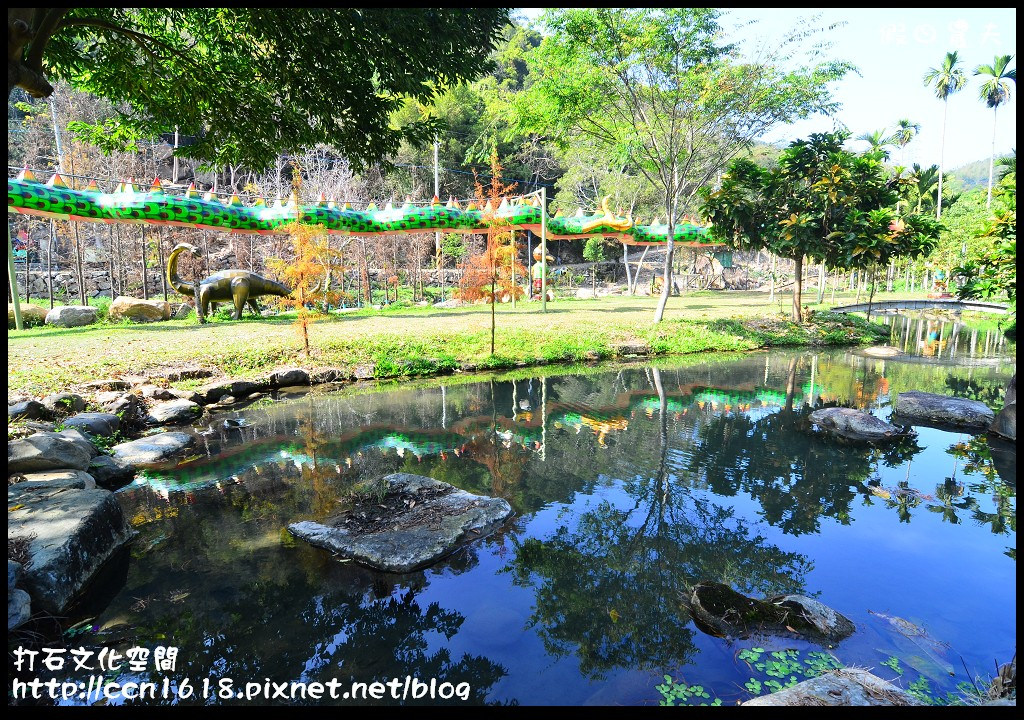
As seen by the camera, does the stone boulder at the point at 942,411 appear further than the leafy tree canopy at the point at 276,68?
Yes

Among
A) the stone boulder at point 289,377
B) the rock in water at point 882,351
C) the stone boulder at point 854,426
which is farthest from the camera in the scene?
the rock in water at point 882,351

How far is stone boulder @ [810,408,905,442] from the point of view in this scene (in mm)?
8430

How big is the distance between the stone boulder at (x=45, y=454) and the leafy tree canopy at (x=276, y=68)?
3.63 metres

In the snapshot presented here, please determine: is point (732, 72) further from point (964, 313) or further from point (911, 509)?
point (964, 313)

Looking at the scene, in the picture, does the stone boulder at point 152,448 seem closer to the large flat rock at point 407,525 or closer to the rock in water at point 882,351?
the large flat rock at point 407,525

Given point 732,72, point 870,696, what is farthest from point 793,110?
point 870,696

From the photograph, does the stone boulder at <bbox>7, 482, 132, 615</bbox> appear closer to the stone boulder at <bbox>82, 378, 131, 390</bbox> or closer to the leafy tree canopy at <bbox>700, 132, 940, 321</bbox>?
the stone boulder at <bbox>82, 378, 131, 390</bbox>

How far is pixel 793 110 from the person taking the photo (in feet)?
51.7

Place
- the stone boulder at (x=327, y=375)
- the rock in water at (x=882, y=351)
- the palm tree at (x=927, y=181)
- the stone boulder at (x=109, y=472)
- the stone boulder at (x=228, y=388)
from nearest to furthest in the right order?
1. the stone boulder at (x=109, y=472)
2. the stone boulder at (x=228, y=388)
3. the stone boulder at (x=327, y=375)
4. the rock in water at (x=882, y=351)
5. the palm tree at (x=927, y=181)

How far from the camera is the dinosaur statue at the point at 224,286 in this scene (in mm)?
16125

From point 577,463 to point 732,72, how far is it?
493 inches

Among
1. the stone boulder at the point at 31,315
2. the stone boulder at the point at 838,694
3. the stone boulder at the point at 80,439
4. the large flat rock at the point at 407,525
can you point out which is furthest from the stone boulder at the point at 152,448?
the stone boulder at the point at 31,315

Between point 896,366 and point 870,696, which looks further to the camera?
point 896,366

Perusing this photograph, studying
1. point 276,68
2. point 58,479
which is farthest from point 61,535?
point 276,68
